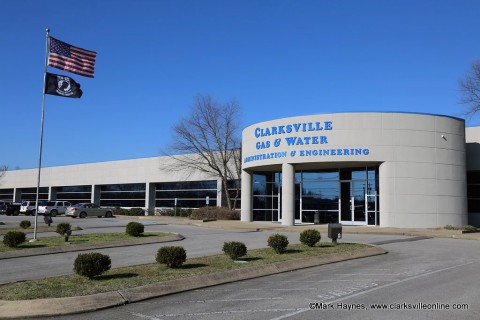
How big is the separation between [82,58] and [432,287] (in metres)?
15.8

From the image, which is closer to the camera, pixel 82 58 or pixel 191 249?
pixel 191 249

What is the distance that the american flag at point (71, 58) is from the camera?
19547 mm

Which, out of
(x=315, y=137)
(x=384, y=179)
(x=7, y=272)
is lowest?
(x=7, y=272)

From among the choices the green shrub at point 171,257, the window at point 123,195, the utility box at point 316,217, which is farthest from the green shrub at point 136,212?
the green shrub at point 171,257

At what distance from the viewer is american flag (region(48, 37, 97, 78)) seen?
19.5 metres

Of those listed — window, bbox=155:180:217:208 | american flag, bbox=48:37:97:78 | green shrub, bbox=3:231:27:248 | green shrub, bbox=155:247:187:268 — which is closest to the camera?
green shrub, bbox=155:247:187:268

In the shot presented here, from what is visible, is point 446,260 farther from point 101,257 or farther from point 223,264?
point 101,257

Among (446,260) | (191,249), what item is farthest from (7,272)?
(446,260)

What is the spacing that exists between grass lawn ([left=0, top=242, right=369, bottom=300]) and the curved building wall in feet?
54.6

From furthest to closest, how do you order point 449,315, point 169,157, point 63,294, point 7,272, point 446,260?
point 169,157, point 446,260, point 7,272, point 63,294, point 449,315

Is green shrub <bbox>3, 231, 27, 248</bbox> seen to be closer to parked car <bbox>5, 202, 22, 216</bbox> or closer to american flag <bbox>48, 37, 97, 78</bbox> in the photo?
american flag <bbox>48, 37, 97, 78</bbox>

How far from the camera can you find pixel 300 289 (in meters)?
10.3

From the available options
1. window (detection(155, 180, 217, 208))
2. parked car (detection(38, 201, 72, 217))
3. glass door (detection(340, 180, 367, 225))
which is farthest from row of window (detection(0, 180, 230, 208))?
glass door (detection(340, 180, 367, 225))

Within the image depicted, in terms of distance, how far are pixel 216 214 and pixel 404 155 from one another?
55.2ft
